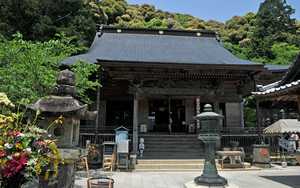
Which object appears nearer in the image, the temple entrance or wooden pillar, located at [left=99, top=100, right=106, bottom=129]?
wooden pillar, located at [left=99, top=100, right=106, bottom=129]

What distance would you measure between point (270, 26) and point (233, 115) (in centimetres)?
2852

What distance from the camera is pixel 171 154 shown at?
45.5 ft

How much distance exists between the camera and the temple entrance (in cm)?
1900

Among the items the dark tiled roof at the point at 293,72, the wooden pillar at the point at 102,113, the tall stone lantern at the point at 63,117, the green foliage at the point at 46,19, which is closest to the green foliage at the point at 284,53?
the green foliage at the point at 46,19

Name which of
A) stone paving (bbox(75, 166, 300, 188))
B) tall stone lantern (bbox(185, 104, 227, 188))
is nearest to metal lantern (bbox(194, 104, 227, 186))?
tall stone lantern (bbox(185, 104, 227, 188))

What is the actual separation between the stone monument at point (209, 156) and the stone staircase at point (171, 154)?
13.5 ft

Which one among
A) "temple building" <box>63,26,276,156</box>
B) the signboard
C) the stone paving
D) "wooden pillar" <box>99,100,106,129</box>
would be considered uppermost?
"temple building" <box>63,26,276,156</box>

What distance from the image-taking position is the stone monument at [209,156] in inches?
312

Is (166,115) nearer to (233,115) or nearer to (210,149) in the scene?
(233,115)

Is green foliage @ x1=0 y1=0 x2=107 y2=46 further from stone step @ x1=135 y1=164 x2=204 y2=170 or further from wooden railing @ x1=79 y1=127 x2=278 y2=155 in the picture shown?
stone step @ x1=135 y1=164 x2=204 y2=170

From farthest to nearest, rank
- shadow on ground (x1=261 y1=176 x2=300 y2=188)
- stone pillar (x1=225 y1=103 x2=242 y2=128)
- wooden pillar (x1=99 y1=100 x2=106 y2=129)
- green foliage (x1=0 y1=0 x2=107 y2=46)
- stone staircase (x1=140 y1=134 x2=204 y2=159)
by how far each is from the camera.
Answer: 1. green foliage (x1=0 y1=0 x2=107 y2=46)
2. stone pillar (x1=225 y1=103 x2=242 y2=128)
3. wooden pillar (x1=99 y1=100 x2=106 y2=129)
4. stone staircase (x1=140 y1=134 x2=204 y2=159)
5. shadow on ground (x1=261 y1=176 x2=300 y2=188)

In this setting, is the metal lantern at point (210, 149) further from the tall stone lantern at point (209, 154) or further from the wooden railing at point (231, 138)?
the wooden railing at point (231, 138)

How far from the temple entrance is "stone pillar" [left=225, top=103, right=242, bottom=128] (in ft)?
9.31

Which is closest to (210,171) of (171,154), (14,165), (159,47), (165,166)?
(165,166)
